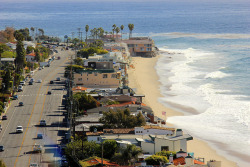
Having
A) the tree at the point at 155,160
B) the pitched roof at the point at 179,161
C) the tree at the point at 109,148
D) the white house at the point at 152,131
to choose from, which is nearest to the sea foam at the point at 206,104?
the white house at the point at 152,131

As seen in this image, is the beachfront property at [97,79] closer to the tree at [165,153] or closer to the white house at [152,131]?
the white house at [152,131]

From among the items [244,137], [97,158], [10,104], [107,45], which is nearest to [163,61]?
[107,45]

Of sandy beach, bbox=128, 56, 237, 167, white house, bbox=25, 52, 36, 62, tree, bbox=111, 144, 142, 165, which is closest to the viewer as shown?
tree, bbox=111, 144, 142, 165

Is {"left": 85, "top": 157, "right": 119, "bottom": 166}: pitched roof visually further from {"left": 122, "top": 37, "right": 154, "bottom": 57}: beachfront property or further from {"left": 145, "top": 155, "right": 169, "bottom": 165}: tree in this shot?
{"left": 122, "top": 37, "right": 154, "bottom": 57}: beachfront property

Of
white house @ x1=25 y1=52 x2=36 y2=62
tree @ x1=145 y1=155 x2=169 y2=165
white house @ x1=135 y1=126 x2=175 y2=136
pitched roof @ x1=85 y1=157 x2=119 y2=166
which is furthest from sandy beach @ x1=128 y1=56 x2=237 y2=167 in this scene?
white house @ x1=25 y1=52 x2=36 y2=62

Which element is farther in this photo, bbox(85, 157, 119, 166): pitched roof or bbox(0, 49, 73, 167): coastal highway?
bbox(0, 49, 73, 167): coastal highway

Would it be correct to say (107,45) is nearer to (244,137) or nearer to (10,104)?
(10,104)
